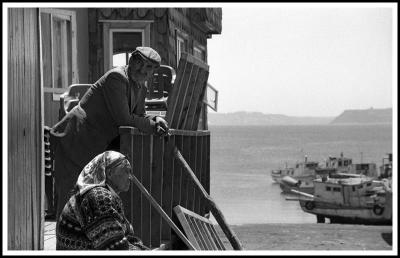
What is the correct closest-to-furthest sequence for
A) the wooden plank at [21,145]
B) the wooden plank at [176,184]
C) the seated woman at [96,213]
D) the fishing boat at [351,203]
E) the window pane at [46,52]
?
the seated woman at [96,213] → the wooden plank at [21,145] → the wooden plank at [176,184] → the window pane at [46,52] → the fishing boat at [351,203]

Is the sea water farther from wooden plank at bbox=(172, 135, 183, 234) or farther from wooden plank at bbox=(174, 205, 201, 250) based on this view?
wooden plank at bbox=(174, 205, 201, 250)

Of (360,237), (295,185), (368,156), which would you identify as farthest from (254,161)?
(360,237)

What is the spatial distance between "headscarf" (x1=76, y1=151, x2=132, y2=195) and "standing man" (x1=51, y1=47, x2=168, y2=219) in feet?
7.47

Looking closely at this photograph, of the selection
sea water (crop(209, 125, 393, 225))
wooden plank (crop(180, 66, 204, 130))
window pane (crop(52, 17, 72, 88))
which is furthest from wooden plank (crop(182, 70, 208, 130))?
sea water (crop(209, 125, 393, 225))

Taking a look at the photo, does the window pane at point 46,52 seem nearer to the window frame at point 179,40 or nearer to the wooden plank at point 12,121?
the window frame at point 179,40

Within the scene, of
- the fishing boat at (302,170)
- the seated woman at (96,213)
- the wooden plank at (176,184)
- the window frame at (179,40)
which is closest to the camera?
the seated woman at (96,213)

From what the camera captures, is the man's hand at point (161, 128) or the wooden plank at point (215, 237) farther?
the wooden plank at point (215, 237)

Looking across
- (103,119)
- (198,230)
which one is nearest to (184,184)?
(198,230)

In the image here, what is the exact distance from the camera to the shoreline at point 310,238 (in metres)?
22.4

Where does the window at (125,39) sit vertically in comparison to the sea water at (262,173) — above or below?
above

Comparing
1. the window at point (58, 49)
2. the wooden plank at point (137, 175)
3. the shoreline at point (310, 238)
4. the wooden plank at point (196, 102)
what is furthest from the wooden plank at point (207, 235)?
the shoreline at point (310, 238)

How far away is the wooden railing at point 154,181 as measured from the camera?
24.9 feet

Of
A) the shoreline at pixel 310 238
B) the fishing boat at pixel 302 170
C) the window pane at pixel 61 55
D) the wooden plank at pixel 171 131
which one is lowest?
the fishing boat at pixel 302 170

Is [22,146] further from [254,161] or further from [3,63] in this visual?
[254,161]
